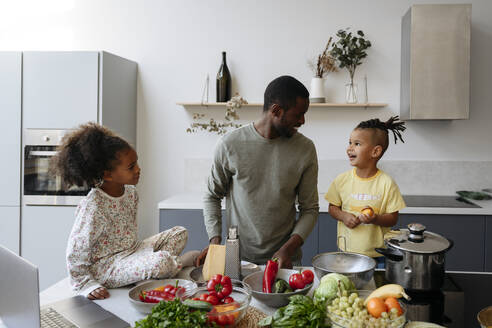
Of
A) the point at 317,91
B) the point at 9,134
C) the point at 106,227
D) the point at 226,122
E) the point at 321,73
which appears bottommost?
the point at 106,227

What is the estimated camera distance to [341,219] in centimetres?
192

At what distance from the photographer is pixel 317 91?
316 cm

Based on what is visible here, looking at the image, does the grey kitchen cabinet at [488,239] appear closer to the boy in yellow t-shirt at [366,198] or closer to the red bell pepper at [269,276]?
the boy in yellow t-shirt at [366,198]

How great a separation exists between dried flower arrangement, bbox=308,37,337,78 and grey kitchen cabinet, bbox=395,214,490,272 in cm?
124

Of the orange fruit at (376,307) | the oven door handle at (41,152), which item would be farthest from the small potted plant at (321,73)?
the orange fruit at (376,307)

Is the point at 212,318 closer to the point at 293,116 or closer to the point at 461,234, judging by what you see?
the point at 293,116

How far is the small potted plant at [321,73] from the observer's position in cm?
316

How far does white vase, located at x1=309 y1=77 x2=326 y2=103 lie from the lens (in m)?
3.15

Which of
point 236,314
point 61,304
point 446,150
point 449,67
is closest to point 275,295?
point 236,314

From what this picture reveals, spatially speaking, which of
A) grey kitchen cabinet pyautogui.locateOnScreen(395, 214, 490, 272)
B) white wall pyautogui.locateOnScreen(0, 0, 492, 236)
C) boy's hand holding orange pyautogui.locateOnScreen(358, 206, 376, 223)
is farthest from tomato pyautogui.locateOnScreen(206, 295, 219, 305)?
white wall pyautogui.locateOnScreen(0, 0, 492, 236)

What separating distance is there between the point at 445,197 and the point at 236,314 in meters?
2.63

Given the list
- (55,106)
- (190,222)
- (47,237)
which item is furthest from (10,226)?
(190,222)

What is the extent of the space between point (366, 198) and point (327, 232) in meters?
0.86

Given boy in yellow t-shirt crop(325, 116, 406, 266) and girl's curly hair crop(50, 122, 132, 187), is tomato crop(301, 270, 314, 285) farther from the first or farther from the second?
girl's curly hair crop(50, 122, 132, 187)
